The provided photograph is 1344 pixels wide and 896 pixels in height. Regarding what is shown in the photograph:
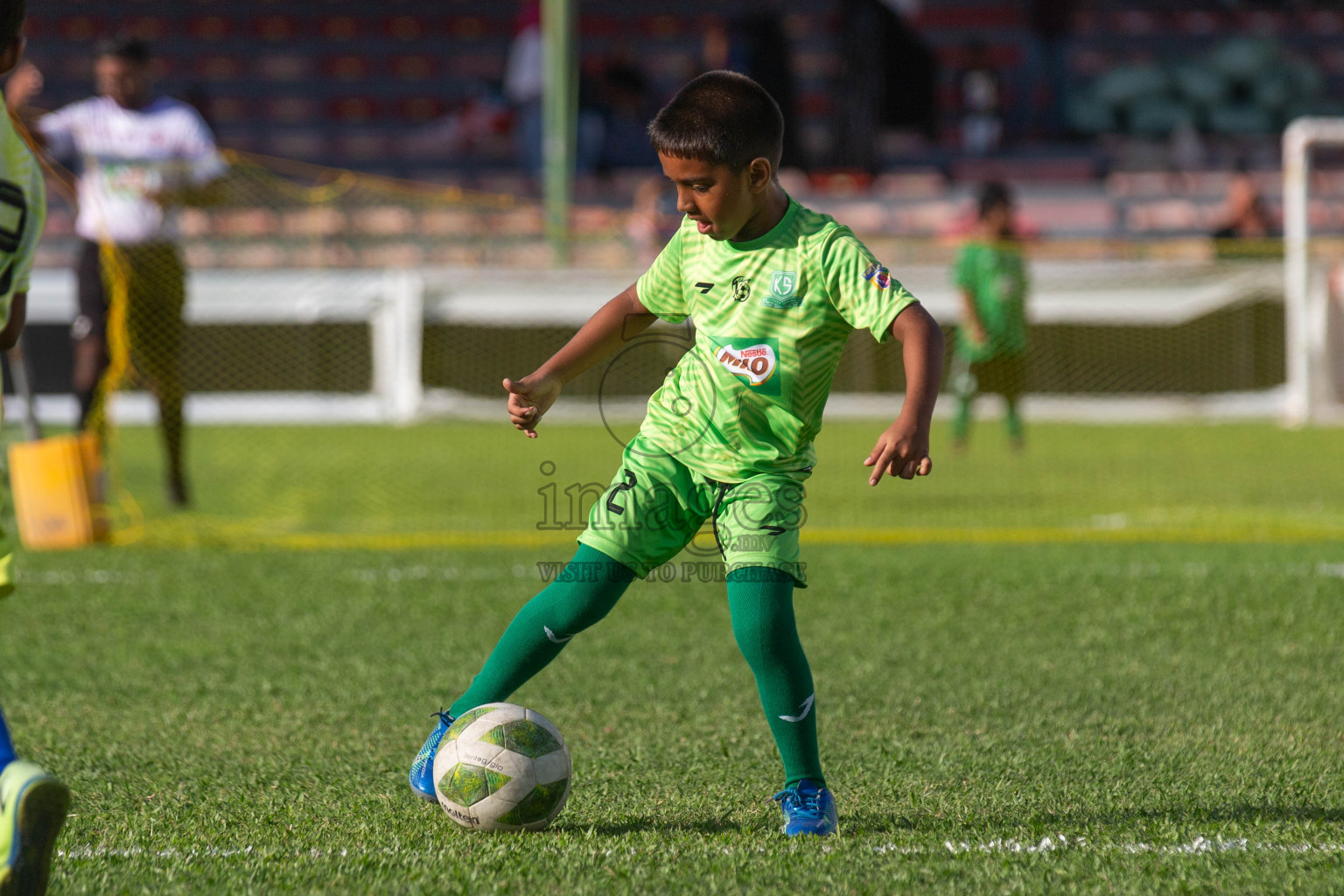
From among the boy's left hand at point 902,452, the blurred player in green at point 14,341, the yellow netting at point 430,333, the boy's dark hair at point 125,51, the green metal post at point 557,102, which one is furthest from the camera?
the green metal post at point 557,102

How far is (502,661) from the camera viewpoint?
114 inches

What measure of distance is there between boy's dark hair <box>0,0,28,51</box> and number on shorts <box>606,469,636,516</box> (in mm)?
1267

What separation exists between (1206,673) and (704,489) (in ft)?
6.15

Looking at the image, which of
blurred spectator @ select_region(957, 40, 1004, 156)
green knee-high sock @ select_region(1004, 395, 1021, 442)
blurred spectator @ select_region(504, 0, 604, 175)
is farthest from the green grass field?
blurred spectator @ select_region(957, 40, 1004, 156)

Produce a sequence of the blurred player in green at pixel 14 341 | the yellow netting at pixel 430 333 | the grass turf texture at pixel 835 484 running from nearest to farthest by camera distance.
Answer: the blurred player in green at pixel 14 341, the grass turf texture at pixel 835 484, the yellow netting at pixel 430 333

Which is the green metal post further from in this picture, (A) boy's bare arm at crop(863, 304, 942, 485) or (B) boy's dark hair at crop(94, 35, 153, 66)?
(A) boy's bare arm at crop(863, 304, 942, 485)

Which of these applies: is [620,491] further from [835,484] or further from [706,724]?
[835,484]

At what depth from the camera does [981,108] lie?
19.1 metres

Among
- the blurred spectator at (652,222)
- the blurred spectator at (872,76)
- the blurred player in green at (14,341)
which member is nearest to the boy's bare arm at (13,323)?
the blurred player in green at (14,341)

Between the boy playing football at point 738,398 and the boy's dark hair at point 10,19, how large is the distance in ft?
3.25

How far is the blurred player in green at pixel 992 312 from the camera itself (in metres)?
9.85

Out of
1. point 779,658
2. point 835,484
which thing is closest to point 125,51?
point 835,484

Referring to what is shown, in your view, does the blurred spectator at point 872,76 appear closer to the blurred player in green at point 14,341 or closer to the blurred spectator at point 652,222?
the blurred spectator at point 652,222

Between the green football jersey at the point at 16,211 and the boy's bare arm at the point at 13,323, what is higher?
the green football jersey at the point at 16,211
